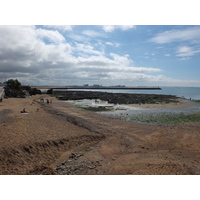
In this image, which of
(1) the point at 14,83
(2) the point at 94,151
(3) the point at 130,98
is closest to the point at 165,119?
(2) the point at 94,151

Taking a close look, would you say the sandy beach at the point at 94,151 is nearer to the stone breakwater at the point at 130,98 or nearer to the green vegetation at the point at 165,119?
the green vegetation at the point at 165,119

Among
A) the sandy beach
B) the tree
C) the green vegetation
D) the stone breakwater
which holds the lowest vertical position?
the sandy beach

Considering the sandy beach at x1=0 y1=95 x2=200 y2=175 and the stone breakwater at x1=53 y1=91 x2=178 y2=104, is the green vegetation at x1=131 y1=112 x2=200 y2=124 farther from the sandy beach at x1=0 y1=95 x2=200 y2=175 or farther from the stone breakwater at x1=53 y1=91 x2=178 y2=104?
the stone breakwater at x1=53 y1=91 x2=178 y2=104

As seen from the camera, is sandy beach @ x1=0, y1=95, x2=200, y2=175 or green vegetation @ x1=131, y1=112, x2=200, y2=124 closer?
sandy beach @ x1=0, y1=95, x2=200, y2=175

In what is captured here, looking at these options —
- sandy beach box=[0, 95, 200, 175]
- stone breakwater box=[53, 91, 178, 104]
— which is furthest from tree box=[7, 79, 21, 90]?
sandy beach box=[0, 95, 200, 175]

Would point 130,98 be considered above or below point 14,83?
below

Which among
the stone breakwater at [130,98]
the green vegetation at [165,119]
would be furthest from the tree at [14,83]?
the green vegetation at [165,119]

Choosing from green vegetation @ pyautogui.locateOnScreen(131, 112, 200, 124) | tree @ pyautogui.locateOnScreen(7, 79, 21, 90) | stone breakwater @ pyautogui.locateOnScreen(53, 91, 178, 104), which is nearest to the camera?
green vegetation @ pyautogui.locateOnScreen(131, 112, 200, 124)

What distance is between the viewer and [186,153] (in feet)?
33.9

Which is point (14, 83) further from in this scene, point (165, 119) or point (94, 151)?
point (94, 151)

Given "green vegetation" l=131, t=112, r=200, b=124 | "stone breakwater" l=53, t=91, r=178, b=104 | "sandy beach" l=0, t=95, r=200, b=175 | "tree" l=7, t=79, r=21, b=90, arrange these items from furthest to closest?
"tree" l=7, t=79, r=21, b=90 → "stone breakwater" l=53, t=91, r=178, b=104 → "green vegetation" l=131, t=112, r=200, b=124 → "sandy beach" l=0, t=95, r=200, b=175

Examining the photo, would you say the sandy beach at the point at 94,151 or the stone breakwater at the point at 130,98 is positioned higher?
the stone breakwater at the point at 130,98

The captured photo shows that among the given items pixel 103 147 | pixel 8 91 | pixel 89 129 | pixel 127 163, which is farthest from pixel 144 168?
pixel 8 91

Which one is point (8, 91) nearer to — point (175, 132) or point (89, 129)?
point (89, 129)
